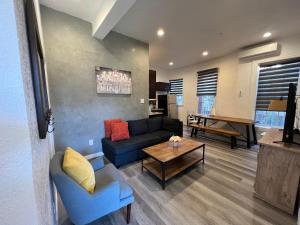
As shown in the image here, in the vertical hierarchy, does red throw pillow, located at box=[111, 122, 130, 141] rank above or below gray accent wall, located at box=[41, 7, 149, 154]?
below

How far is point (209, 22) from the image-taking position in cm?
253

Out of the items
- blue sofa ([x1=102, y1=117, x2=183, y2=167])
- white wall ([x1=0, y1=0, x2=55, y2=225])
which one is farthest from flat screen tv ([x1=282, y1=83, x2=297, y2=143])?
white wall ([x1=0, y1=0, x2=55, y2=225])

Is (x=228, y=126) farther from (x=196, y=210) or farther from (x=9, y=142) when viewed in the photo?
(x=9, y=142)

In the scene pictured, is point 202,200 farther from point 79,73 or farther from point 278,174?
point 79,73

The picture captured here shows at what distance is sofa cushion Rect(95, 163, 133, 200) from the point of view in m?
1.37

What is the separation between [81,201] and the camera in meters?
1.14

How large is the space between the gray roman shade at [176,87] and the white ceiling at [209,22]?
2407mm

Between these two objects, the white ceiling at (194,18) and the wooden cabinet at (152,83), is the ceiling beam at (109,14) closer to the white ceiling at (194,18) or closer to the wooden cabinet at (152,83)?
the white ceiling at (194,18)

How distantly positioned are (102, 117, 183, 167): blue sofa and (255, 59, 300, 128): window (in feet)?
7.78

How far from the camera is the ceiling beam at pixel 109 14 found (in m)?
1.77

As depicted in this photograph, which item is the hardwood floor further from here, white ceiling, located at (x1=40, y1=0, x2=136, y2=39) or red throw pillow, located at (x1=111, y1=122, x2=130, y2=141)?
white ceiling, located at (x1=40, y1=0, x2=136, y2=39)

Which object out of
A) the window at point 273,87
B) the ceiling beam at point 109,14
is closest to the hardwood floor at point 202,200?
the window at point 273,87

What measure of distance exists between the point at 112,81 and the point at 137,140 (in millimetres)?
1514

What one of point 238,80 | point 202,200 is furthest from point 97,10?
point 238,80
